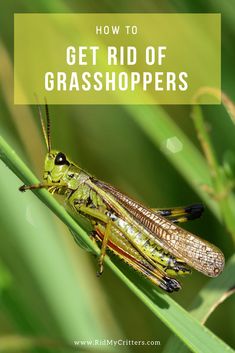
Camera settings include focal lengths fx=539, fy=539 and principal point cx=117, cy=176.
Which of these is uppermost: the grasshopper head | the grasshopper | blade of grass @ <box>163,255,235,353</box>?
the grasshopper head

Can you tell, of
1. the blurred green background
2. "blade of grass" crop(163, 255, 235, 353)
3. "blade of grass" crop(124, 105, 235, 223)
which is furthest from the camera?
"blade of grass" crop(124, 105, 235, 223)

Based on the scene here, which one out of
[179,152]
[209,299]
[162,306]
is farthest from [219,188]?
[162,306]

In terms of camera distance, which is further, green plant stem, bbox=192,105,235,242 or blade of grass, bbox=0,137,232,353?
green plant stem, bbox=192,105,235,242

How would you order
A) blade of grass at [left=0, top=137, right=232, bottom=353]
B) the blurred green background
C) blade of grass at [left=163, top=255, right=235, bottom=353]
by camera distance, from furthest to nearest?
the blurred green background < blade of grass at [left=163, top=255, right=235, bottom=353] < blade of grass at [left=0, top=137, right=232, bottom=353]

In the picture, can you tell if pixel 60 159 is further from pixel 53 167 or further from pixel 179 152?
pixel 179 152

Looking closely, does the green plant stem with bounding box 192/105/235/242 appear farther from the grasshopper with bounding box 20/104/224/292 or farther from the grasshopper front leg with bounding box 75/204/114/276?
the grasshopper front leg with bounding box 75/204/114/276

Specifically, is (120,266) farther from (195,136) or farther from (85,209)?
(195,136)

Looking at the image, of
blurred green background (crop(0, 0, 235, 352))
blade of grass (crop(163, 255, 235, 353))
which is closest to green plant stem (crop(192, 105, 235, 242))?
blurred green background (crop(0, 0, 235, 352))
